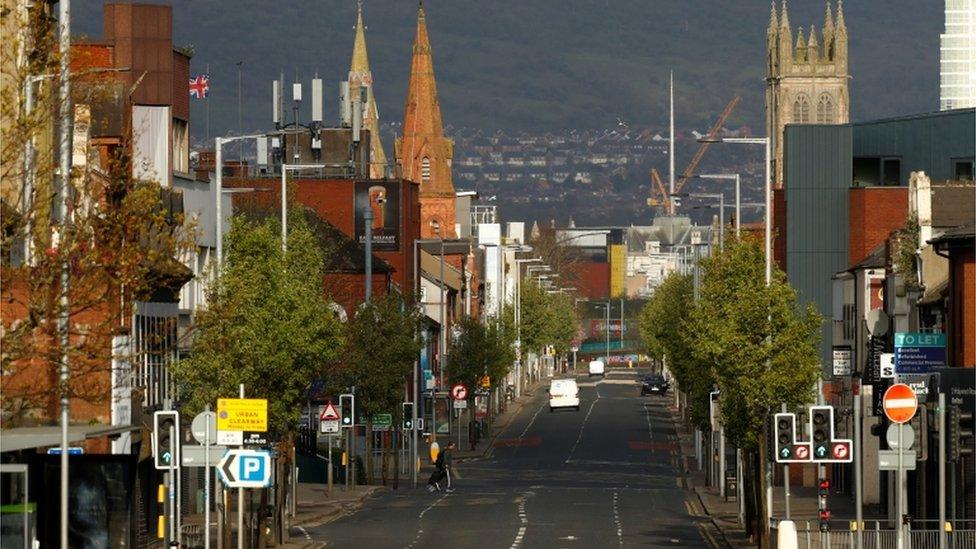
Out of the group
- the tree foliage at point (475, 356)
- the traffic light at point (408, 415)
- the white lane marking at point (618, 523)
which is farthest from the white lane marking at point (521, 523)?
the tree foliage at point (475, 356)

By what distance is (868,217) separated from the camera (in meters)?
96.2

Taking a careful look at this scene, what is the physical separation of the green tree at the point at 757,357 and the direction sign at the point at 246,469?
1677 cm

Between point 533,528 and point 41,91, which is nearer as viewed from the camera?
point 41,91

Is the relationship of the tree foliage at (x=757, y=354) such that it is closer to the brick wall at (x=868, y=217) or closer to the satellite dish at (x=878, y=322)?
the satellite dish at (x=878, y=322)

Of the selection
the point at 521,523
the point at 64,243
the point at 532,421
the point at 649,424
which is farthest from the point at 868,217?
the point at 64,243

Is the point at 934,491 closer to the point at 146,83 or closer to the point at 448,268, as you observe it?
the point at 146,83

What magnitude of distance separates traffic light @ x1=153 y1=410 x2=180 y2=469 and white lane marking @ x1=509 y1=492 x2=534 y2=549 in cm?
1482

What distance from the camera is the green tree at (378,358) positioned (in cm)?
7756

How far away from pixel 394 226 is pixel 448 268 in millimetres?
26484

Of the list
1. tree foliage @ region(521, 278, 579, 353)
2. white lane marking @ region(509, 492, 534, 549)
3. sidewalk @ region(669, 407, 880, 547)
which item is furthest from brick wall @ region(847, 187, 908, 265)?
tree foliage @ region(521, 278, 579, 353)

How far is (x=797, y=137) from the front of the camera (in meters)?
96.8

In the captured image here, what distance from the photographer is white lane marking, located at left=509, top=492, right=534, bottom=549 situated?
163 ft

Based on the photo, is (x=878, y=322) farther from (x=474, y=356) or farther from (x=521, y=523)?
(x=474, y=356)

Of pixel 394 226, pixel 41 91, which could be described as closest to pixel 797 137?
pixel 394 226
